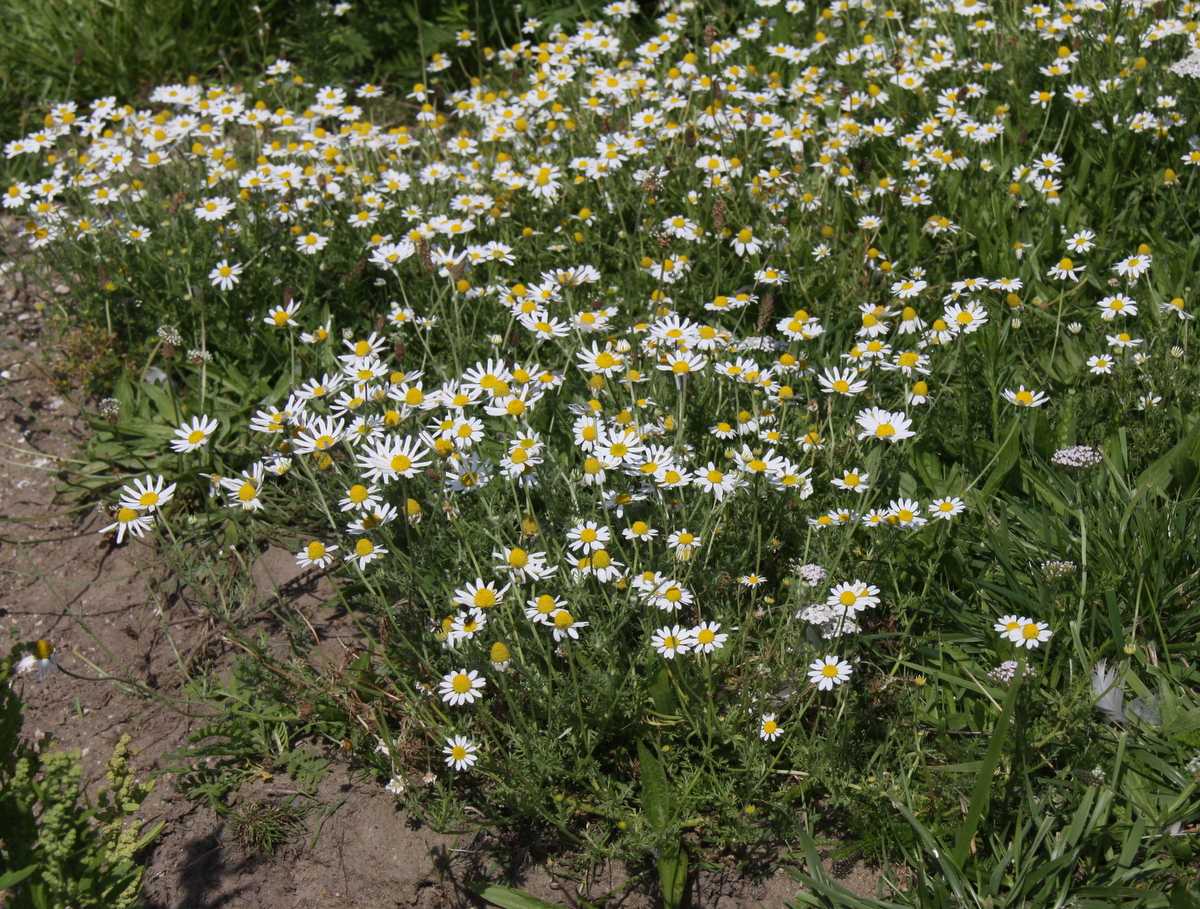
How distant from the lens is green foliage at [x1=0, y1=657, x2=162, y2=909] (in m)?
1.87

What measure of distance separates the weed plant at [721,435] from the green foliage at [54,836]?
2.28ft

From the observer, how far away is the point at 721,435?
2.98m

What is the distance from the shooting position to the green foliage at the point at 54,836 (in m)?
1.87

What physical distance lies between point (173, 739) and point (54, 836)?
1.05 metres

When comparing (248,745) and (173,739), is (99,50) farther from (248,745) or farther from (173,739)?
(248,745)

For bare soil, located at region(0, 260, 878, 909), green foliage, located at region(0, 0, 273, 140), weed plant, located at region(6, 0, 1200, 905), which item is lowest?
bare soil, located at region(0, 260, 878, 909)

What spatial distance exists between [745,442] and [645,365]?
451mm

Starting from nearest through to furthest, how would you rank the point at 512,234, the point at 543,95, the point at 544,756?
1. the point at 544,756
2. the point at 512,234
3. the point at 543,95

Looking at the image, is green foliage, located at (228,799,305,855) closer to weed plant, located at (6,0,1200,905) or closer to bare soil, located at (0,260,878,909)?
bare soil, located at (0,260,878,909)

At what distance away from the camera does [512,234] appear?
167 inches

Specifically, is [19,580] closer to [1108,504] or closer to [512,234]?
[512,234]

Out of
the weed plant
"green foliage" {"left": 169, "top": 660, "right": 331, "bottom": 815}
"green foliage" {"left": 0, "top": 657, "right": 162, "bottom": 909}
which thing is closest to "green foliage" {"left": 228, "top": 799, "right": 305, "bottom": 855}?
"green foliage" {"left": 169, "top": 660, "right": 331, "bottom": 815}

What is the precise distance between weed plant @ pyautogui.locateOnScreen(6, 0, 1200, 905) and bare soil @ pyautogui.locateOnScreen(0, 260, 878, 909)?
0.34 ft

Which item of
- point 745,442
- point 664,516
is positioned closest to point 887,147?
point 745,442
